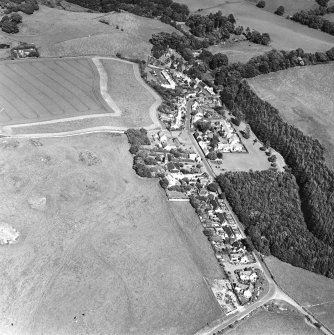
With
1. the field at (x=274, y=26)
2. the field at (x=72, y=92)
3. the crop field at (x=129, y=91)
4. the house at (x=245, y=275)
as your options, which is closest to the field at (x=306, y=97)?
the field at (x=274, y=26)

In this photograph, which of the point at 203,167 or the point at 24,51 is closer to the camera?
the point at 203,167

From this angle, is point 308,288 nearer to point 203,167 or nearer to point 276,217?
point 276,217

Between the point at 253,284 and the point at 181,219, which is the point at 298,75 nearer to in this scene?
the point at 181,219

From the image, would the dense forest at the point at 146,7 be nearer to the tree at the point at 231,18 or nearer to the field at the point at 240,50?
the tree at the point at 231,18

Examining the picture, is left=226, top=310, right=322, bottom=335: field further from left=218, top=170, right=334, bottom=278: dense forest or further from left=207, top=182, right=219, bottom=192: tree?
left=207, top=182, right=219, bottom=192: tree

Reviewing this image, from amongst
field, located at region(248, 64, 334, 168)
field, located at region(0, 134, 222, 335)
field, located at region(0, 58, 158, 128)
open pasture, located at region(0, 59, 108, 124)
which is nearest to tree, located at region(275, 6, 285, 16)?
field, located at region(248, 64, 334, 168)

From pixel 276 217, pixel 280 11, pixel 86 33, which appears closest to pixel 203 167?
pixel 276 217
